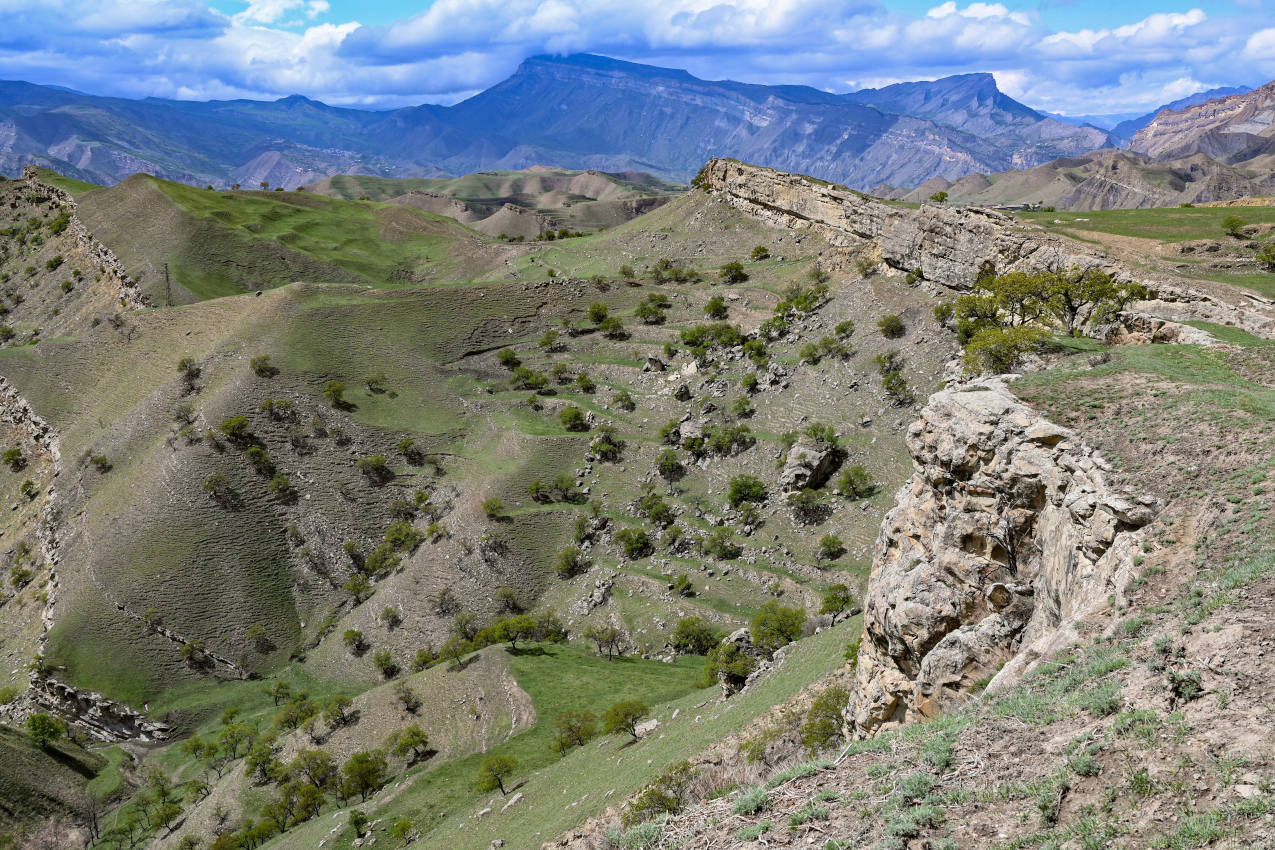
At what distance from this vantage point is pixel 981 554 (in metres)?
23.8

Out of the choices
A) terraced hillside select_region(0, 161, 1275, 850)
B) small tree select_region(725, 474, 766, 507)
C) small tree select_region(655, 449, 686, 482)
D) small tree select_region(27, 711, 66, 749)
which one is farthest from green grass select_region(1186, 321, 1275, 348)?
small tree select_region(27, 711, 66, 749)

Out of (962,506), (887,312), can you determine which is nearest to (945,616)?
(962,506)

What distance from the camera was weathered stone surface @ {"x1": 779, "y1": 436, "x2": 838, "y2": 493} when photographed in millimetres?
62375

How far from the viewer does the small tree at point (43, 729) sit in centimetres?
5262

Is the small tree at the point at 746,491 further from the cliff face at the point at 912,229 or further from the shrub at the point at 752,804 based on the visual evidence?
the shrub at the point at 752,804

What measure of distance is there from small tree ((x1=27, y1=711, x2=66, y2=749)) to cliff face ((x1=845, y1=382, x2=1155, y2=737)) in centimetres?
5774

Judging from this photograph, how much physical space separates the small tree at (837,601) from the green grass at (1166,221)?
4152 centimetres

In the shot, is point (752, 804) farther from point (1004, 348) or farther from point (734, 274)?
point (734, 274)

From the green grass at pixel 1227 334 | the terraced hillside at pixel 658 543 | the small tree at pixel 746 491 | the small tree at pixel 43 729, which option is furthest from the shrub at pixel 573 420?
the green grass at pixel 1227 334

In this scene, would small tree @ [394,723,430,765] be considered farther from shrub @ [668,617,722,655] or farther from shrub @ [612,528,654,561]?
shrub @ [612,528,654,561]

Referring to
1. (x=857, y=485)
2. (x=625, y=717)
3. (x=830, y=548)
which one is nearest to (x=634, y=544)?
(x=830, y=548)

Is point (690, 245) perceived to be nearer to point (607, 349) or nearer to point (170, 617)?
point (607, 349)

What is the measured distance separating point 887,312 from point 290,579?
63820mm

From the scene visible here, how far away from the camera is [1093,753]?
11266 millimetres
